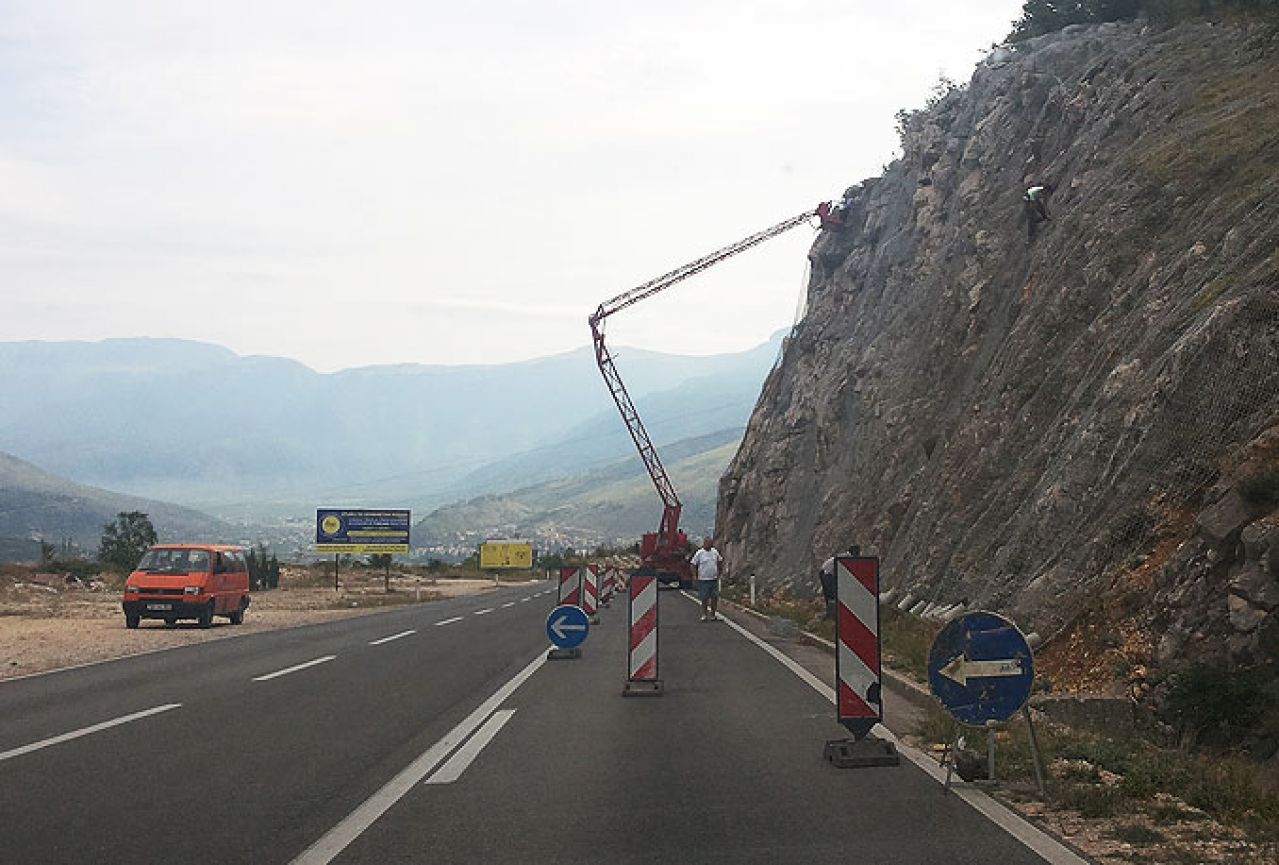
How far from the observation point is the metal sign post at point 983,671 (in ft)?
26.3

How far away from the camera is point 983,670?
8078mm

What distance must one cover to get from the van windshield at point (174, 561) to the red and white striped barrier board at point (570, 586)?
11.2 meters

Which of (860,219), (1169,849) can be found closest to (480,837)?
(1169,849)

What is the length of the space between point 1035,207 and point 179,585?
22951 millimetres

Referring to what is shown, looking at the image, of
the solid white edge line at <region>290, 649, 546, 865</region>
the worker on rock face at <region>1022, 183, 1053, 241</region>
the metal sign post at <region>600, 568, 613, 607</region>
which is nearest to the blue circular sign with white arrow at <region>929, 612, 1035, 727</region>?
the solid white edge line at <region>290, 649, 546, 865</region>

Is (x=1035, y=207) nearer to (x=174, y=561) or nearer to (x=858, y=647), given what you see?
(x=174, y=561)

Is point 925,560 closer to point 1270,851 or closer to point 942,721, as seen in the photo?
point 942,721

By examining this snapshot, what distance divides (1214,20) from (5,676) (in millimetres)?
32829

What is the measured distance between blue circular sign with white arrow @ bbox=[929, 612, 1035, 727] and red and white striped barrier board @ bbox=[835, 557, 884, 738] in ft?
3.99

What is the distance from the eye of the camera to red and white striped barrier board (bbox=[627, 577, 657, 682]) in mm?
13969

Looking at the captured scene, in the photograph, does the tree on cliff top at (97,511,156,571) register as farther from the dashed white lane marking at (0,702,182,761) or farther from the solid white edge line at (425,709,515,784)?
the solid white edge line at (425,709,515,784)

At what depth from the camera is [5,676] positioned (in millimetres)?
17234

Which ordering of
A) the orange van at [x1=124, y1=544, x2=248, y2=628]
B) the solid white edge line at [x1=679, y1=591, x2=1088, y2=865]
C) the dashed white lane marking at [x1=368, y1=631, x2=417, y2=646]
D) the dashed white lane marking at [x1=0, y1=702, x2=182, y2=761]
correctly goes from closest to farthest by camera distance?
1. the solid white edge line at [x1=679, y1=591, x2=1088, y2=865]
2. the dashed white lane marking at [x1=0, y1=702, x2=182, y2=761]
3. the dashed white lane marking at [x1=368, y1=631, x2=417, y2=646]
4. the orange van at [x1=124, y1=544, x2=248, y2=628]

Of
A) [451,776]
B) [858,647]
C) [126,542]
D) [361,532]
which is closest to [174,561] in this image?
[451,776]
